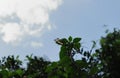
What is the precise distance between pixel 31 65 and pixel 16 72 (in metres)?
15.9

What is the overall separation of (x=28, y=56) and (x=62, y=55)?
16.4 meters

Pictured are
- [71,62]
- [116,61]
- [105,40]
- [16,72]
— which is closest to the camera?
[71,62]

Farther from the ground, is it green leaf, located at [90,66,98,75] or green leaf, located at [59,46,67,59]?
green leaf, located at [59,46,67,59]

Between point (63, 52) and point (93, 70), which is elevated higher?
point (63, 52)

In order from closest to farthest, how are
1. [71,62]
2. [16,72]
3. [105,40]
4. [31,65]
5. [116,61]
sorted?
1. [71,62]
2. [16,72]
3. [31,65]
4. [116,61]
5. [105,40]

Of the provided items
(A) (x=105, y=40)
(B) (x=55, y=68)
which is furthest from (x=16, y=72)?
(A) (x=105, y=40)

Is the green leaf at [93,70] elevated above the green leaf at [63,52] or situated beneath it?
situated beneath

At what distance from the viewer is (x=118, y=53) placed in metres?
23.8

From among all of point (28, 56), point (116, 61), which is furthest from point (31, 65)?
point (116, 61)

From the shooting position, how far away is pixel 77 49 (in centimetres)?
312

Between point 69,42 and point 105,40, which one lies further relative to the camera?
point 105,40

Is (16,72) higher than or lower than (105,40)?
lower

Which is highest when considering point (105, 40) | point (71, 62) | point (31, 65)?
point (105, 40)

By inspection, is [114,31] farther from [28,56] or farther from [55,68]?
[55,68]
